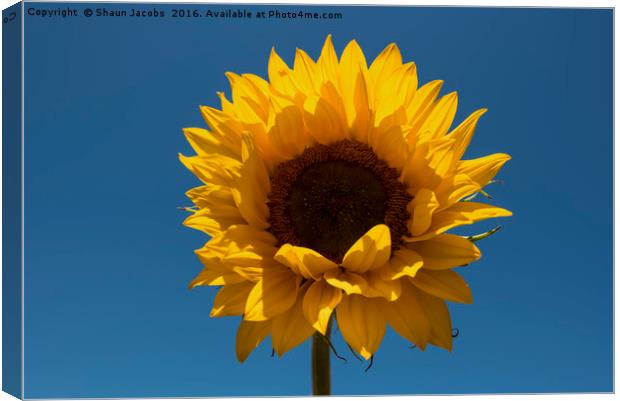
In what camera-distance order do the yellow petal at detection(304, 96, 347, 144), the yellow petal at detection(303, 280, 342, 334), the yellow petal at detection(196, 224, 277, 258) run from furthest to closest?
the yellow petal at detection(304, 96, 347, 144) → the yellow petal at detection(196, 224, 277, 258) → the yellow petal at detection(303, 280, 342, 334)

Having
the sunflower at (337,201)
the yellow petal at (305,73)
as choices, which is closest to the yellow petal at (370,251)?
the sunflower at (337,201)

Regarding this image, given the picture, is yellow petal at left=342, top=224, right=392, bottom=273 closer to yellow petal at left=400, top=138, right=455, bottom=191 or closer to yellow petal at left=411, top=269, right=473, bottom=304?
yellow petal at left=411, top=269, right=473, bottom=304

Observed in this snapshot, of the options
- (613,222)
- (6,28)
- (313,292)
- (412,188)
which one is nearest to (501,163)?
(412,188)

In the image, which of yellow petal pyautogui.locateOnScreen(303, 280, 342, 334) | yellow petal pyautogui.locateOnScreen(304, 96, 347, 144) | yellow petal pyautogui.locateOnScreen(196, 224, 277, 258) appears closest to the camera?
yellow petal pyautogui.locateOnScreen(303, 280, 342, 334)

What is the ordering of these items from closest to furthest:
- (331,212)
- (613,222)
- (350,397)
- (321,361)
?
(321,361)
(331,212)
(350,397)
(613,222)

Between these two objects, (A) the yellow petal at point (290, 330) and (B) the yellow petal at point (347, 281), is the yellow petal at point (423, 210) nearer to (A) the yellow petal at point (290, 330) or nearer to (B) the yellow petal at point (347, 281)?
(B) the yellow petal at point (347, 281)

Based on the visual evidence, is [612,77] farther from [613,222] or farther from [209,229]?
[209,229]

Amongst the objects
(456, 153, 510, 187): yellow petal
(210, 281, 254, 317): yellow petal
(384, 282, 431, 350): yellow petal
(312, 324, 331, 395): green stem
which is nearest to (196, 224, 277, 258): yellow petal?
(210, 281, 254, 317): yellow petal

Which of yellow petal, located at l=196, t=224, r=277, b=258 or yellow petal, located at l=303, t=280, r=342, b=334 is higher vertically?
yellow petal, located at l=196, t=224, r=277, b=258
